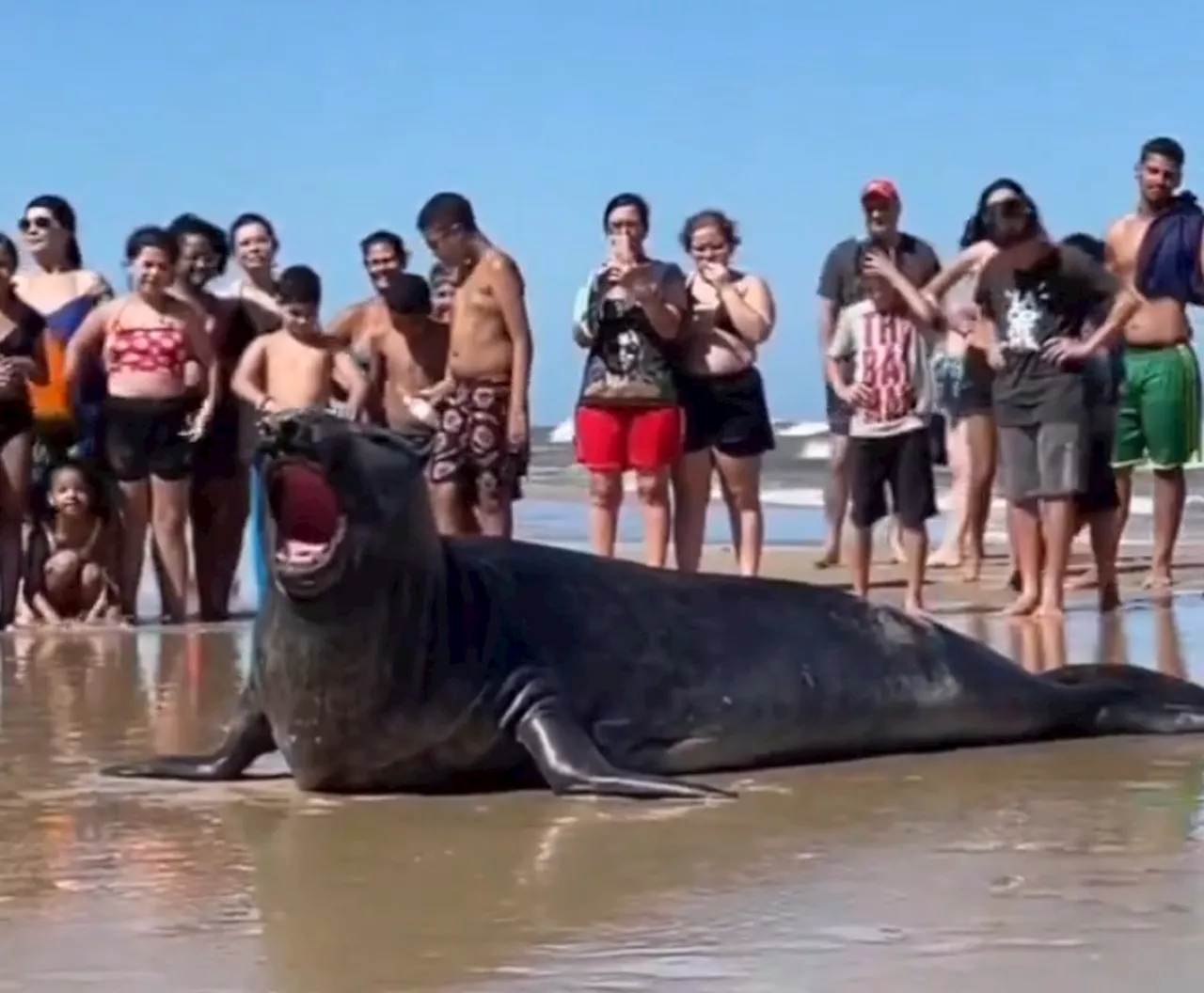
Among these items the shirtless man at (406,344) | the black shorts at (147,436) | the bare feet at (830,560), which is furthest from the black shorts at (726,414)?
the bare feet at (830,560)

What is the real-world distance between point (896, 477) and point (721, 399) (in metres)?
0.99

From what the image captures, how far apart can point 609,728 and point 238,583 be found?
8390 mm

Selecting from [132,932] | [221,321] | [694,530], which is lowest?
[132,932]

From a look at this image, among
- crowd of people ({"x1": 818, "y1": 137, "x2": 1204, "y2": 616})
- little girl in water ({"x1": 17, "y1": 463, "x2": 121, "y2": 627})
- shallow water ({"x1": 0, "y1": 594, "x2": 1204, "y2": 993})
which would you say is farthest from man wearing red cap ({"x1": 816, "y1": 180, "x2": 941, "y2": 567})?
shallow water ({"x1": 0, "y1": 594, "x2": 1204, "y2": 993})

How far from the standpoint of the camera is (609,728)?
720 centimetres

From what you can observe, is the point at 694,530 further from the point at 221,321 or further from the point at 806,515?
the point at 806,515

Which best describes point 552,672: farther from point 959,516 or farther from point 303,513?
point 959,516

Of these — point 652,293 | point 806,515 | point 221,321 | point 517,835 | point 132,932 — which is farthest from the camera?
point 806,515

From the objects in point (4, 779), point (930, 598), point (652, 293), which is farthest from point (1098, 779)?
point (930, 598)

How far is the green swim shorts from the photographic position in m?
13.2

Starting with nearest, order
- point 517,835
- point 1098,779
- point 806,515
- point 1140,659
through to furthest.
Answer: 1. point 517,835
2. point 1098,779
3. point 1140,659
4. point 806,515

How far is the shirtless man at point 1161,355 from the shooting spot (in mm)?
13062

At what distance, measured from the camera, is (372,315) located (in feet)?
42.8

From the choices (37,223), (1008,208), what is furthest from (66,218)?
(1008,208)
